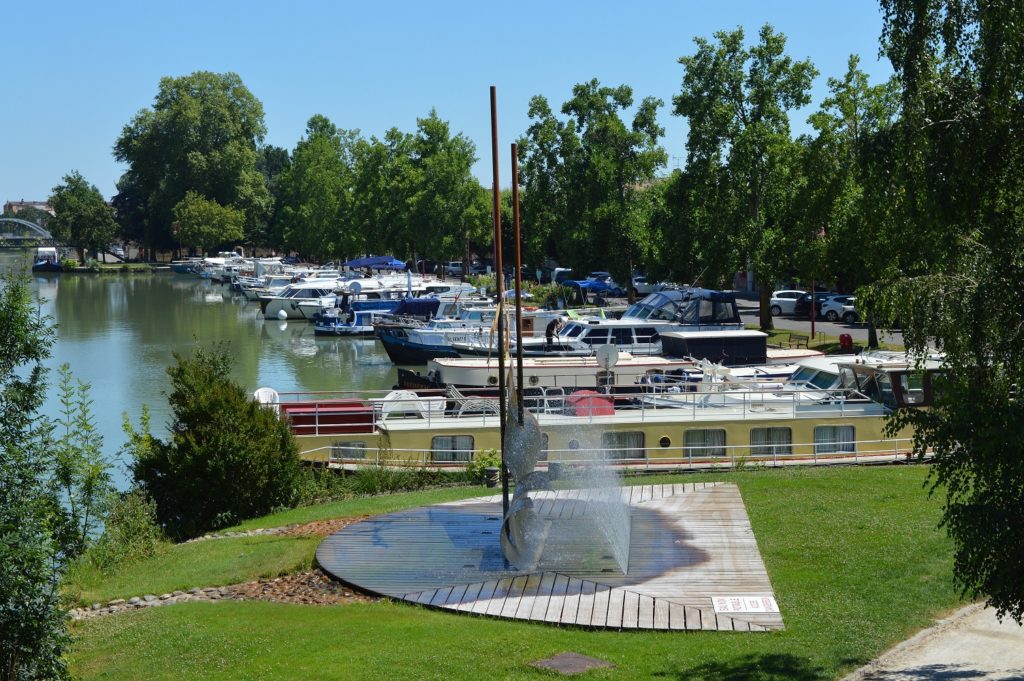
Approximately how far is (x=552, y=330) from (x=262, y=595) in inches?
1371

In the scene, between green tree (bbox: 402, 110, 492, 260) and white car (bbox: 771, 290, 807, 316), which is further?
green tree (bbox: 402, 110, 492, 260)

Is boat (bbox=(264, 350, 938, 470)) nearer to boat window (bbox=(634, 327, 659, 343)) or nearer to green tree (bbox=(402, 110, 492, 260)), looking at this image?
boat window (bbox=(634, 327, 659, 343))

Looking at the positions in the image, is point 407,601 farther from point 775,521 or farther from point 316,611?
point 775,521

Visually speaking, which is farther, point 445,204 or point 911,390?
point 445,204

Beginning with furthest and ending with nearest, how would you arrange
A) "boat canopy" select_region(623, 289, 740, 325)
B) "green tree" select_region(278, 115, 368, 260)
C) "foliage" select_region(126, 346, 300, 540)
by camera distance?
"green tree" select_region(278, 115, 368, 260) < "boat canopy" select_region(623, 289, 740, 325) < "foliage" select_region(126, 346, 300, 540)

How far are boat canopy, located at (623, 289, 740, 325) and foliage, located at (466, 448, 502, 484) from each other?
23.6 meters

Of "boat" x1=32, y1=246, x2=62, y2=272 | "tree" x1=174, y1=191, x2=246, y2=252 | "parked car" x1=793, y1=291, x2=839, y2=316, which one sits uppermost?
"tree" x1=174, y1=191, x2=246, y2=252

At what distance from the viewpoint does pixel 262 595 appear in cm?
1680

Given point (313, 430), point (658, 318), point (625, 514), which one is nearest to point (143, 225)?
point (658, 318)

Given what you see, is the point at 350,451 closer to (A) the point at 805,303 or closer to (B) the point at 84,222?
(A) the point at 805,303

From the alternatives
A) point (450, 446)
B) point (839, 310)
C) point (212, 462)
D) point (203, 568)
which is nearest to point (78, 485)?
point (212, 462)

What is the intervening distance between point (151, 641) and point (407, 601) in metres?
3.32

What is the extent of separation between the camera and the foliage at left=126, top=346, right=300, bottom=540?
2347 cm

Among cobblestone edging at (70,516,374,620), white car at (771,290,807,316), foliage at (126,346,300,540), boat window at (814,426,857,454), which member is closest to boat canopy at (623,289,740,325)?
boat window at (814,426,857,454)
